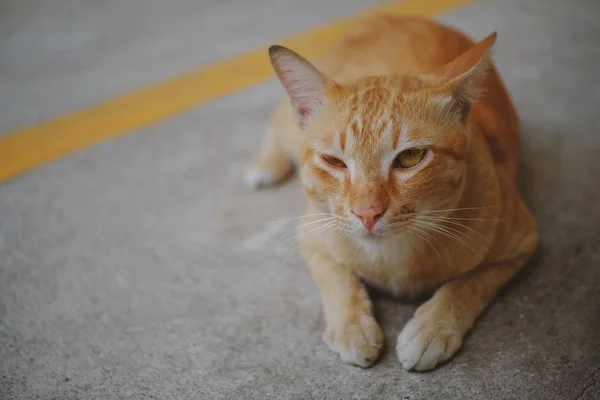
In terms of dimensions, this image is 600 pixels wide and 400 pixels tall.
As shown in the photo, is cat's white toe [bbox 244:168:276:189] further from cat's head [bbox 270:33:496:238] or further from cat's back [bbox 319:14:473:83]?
cat's head [bbox 270:33:496:238]

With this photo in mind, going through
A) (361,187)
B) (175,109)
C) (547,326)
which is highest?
(361,187)

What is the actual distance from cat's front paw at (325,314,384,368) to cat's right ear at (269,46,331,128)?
50 centimetres

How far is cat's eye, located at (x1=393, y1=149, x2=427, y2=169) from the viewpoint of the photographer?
1.31m

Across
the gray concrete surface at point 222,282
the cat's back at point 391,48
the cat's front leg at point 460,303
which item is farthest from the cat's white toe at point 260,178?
the cat's front leg at point 460,303

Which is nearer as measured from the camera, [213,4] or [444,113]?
[444,113]

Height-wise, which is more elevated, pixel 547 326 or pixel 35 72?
pixel 35 72

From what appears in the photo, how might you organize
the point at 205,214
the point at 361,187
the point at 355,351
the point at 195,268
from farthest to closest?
the point at 205,214 → the point at 195,268 → the point at 355,351 → the point at 361,187

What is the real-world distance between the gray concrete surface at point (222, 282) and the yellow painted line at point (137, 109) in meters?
0.09

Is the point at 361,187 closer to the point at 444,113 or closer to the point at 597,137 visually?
the point at 444,113

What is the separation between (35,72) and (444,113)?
238 cm

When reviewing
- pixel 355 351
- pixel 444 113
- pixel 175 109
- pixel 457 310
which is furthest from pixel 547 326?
pixel 175 109

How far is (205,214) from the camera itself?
2.04 meters

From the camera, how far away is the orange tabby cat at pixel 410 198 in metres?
1.29

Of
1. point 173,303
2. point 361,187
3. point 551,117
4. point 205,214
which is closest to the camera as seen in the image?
point 361,187
